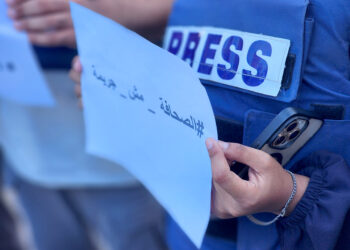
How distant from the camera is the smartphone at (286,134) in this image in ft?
1.40

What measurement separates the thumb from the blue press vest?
77mm

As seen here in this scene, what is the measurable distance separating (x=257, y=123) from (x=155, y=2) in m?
0.34

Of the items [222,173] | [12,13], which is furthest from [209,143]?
[12,13]

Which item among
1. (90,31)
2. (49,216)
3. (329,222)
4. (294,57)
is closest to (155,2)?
(90,31)

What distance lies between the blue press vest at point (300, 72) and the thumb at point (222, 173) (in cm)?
8

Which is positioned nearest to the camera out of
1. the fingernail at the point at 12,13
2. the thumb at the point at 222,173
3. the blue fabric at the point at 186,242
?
the thumb at the point at 222,173

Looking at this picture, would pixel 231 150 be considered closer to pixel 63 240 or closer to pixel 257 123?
pixel 257 123

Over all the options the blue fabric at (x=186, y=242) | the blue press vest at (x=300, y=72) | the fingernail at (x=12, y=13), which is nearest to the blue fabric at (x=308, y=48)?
the blue press vest at (x=300, y=72)

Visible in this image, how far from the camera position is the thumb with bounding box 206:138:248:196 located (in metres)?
0.40

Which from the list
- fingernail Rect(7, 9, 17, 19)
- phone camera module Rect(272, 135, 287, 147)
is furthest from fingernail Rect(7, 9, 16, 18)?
phone camera module Rect(272, 135, 287, 147)

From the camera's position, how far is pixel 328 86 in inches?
17.6

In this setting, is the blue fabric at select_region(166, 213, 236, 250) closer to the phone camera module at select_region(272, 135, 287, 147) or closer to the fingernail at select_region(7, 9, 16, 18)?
the phone camera module at select_region(272, 135, 287, 147)

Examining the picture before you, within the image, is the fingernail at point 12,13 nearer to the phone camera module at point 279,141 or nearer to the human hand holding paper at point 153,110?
the human hand holding paper at point 153,110

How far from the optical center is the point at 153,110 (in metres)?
0.49
